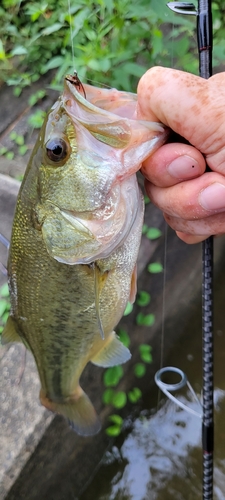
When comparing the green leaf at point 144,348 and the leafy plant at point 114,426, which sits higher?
the green leaf at point 144,348

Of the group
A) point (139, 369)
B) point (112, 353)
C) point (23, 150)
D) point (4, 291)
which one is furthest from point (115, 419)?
point (23, 150)

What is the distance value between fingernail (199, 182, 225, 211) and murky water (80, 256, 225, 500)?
1.54 meters

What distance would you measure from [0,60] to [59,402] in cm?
263

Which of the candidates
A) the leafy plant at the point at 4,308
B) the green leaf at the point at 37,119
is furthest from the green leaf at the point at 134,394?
the green leaf at the point at 37,119

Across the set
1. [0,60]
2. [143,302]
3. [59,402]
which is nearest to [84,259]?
[59,402]

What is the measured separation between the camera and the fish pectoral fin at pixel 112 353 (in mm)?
1543

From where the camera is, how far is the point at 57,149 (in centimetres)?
101

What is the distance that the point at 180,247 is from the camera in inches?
91.5

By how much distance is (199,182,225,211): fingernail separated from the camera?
0.95 meters

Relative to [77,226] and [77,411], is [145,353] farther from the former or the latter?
[77,226]

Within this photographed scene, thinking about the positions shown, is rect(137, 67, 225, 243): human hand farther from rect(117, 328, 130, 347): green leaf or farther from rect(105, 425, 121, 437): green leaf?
rect(105, 425, 121, 437): green leaf

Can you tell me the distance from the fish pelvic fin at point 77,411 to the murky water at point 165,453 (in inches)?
27.4

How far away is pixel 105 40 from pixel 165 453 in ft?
7.90

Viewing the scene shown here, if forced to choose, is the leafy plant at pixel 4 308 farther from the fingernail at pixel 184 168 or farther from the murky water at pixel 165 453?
the fingernail at pixel 184 168
